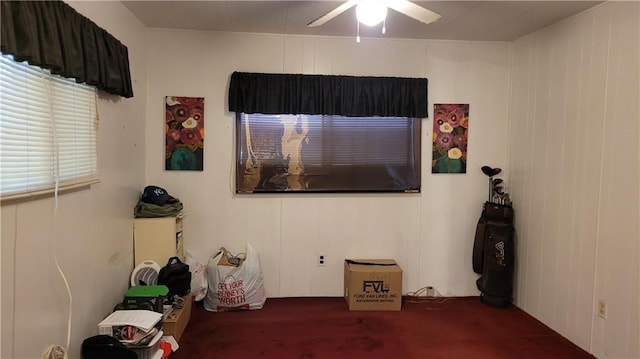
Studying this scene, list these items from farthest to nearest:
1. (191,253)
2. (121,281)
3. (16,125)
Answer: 1. (191,253)
2. (121,281)
3. (16,125)

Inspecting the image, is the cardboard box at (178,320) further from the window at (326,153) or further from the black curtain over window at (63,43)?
the black curtain over window at (63,43)

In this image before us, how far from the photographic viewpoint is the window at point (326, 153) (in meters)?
3.80

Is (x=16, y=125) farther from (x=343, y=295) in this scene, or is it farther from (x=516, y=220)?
(x=516, y=220)

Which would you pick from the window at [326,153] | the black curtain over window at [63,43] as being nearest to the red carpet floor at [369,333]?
the window at [326,153]

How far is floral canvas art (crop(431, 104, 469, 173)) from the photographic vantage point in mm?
3979

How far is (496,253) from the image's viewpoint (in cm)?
372

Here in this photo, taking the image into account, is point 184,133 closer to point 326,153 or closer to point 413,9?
point 326,153

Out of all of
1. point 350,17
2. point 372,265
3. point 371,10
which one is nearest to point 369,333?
point 372,265

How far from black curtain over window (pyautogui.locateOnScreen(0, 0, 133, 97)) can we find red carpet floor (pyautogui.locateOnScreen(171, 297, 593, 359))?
75.5 inches

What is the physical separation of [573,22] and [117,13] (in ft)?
11.1

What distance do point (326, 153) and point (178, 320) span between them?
1883mm

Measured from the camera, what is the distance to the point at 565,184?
3201 mm

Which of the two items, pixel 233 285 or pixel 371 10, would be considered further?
pixel 233 285

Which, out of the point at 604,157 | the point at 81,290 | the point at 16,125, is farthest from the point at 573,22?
the point at 81,290
